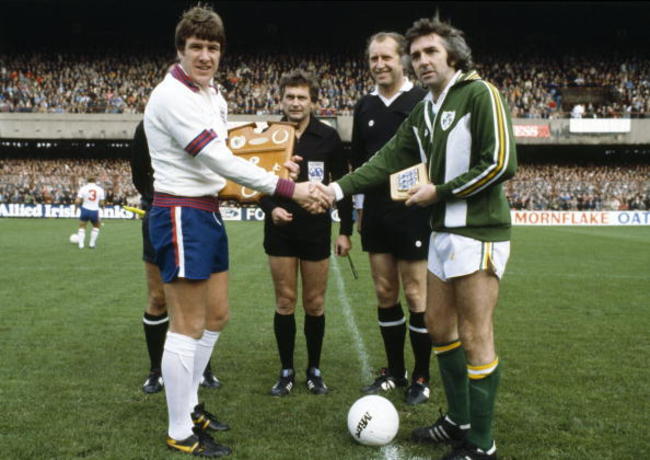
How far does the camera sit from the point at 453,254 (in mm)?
3223

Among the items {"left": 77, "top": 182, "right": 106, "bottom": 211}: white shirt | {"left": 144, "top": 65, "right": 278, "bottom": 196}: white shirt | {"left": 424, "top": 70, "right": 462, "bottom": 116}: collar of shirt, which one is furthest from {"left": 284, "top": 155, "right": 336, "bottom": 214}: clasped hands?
{"left": 77, "top": 182, "right": 106, "bottom": 211}: white shirt

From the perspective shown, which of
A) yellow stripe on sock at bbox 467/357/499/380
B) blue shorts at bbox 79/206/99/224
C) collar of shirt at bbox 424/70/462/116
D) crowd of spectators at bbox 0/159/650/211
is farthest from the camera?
crowd of spectators at bbox 0/159/650/211

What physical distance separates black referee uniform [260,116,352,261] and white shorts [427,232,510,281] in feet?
4.70

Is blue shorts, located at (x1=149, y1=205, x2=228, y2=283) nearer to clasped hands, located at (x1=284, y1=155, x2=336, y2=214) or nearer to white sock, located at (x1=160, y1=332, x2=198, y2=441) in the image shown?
white sock, located at (x1=160, y1=332, x2=198, y2=441)

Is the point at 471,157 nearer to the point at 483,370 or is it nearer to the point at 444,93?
the point at 444,93

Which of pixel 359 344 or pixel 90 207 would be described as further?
pixel 90 207

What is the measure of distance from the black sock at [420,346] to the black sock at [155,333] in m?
1.92

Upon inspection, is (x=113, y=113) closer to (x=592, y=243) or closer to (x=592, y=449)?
(x=592, y=243)

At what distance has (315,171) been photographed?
471 cm

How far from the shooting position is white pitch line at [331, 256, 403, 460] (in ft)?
11.4

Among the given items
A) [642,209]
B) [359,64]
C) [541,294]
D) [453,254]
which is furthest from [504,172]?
[359,64]

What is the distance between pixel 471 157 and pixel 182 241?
162cm

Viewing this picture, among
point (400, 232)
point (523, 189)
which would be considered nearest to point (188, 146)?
point (400, 232)

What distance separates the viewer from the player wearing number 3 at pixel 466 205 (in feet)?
10.1
